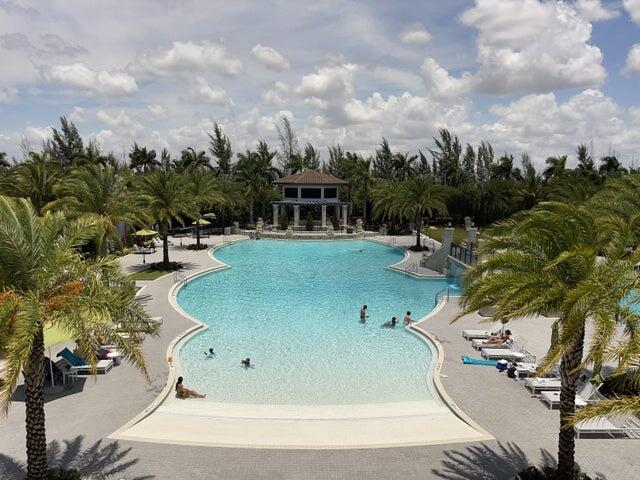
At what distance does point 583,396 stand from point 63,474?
1411 centimetres

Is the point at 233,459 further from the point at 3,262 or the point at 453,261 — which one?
the point at 453,261

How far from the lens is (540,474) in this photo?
10.5 metres

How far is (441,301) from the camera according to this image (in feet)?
88.3

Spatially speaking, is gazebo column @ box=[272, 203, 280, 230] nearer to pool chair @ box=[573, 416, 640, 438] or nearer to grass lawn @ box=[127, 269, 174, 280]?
grass lawn @ box=[127, 269, 174, 280]

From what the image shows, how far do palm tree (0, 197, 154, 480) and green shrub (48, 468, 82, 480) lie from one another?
13.3 inches

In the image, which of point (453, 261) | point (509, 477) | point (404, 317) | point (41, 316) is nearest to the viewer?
point (41, 316)

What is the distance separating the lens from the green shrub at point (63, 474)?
399 inches

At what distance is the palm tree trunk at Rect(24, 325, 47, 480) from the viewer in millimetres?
9438

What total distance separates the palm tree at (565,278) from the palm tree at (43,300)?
7702 millimetres

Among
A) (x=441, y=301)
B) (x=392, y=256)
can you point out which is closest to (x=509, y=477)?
(x=441, y=301)

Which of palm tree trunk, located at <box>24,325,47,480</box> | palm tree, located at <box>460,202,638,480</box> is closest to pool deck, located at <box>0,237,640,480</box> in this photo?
palm tree trunk, located at <box>24,325,47,480</box>

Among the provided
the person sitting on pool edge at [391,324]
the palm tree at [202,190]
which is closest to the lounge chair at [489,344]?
the person sitting on pool edge at [391,324]

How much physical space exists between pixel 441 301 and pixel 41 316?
21.8 metres

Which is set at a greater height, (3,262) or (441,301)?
(3,262)
